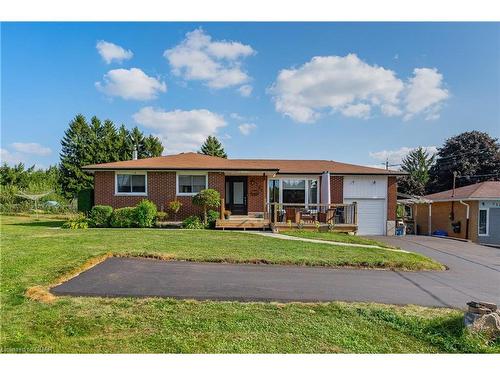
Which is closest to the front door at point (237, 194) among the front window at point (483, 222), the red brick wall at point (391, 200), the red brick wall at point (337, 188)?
the red brick wall at point (337, 188)

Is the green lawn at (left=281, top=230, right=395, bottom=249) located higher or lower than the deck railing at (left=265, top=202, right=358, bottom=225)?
lower

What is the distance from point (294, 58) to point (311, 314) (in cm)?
866

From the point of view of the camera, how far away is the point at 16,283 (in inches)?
222

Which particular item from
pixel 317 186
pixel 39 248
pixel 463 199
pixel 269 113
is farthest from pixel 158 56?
pixel 463 199

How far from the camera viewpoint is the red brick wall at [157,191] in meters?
17.8

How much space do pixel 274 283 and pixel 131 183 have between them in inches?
530

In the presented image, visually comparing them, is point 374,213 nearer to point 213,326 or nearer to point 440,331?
point 440,331

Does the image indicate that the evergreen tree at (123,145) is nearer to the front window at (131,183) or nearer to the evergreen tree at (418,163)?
the front window at (131,183)

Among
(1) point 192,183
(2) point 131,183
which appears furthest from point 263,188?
(2) point 131,183

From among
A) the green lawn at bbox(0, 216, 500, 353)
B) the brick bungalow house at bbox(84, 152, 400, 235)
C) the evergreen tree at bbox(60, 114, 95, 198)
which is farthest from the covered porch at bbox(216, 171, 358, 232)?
the evergreen tree at bbox(60, 114, 95, 198)

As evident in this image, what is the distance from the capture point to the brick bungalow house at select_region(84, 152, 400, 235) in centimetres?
1759

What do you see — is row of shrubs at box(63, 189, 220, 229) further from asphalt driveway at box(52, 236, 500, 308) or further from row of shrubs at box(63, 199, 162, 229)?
asphalt driveway at box(52, 236, 500, 308)

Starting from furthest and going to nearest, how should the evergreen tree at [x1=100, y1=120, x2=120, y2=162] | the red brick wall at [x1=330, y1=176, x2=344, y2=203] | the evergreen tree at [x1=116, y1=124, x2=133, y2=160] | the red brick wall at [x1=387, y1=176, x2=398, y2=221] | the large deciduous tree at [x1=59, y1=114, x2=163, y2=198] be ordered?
the evergreen tree at [x1=116, y1=124, x2=133, y2=160], the evergreen tree at [x1=100, y1=120, x2=120, y2=162], the large deciduous tree at [x1=59, y1=114, x2=163, y2=198], the red brick wall at [x1=330, y1=176, x2=344, y2=203], the red brick wall at [x1=387, y1=176, x2=398, y2=221]

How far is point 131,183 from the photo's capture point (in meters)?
18.0
